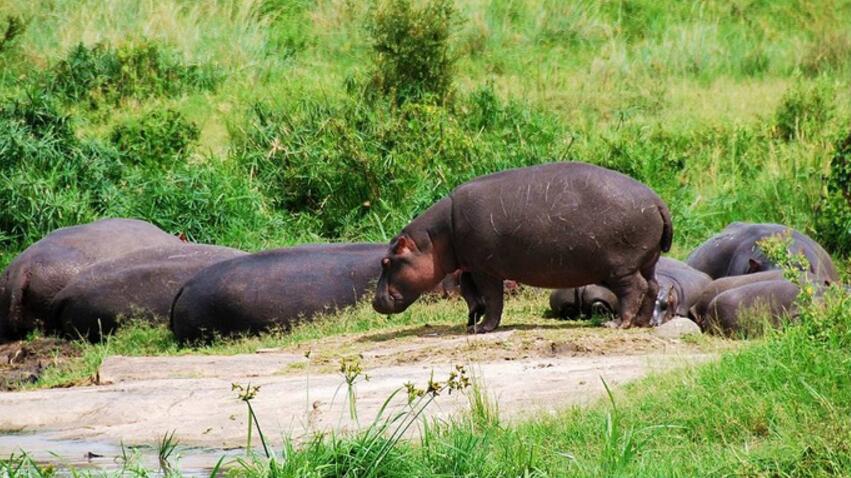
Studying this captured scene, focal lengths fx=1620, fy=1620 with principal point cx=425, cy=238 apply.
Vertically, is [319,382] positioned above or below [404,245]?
above

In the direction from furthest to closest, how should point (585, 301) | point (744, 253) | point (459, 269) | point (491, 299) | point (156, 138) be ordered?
1. point (156, 138)
2. point (744, 253)
3. point (585, 301)
4. point (459, 269)
5. point (491, 299)

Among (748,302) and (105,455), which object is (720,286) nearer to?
(748,302)

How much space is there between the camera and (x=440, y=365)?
8617 millimetres

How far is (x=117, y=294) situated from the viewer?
11.6m

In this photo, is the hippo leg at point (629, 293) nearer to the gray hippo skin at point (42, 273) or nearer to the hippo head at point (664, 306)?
the hippo head at point (664, 306)

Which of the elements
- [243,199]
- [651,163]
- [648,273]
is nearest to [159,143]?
[243,199]

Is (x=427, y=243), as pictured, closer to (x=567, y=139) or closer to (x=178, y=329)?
(x=178, y=329)

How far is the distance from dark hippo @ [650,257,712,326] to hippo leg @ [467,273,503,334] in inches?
38.1

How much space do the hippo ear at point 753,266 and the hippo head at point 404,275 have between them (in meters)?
2.17

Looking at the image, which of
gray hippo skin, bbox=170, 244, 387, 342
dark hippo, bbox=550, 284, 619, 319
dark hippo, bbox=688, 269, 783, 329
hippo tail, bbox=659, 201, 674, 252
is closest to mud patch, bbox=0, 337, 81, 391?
gray hippo skin, bbox=170, 244, 387, 342

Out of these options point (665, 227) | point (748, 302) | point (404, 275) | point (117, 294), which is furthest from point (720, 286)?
point (117, 294)

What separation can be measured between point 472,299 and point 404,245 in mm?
558

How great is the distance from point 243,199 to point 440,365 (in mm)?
5936

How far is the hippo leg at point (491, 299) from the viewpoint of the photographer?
33.4 feet
